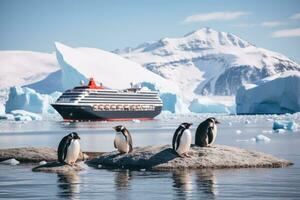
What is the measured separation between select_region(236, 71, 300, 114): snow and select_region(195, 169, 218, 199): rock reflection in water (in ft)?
289

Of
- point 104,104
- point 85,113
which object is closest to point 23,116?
point 85,113

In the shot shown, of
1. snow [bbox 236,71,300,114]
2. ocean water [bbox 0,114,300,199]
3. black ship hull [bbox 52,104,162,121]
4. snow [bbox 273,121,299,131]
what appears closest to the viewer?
ocean water [bbox 0,114,300,199]

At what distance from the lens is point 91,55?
19712cm

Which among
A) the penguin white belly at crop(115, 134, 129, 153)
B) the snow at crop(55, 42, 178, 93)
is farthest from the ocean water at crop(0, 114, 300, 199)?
the snow at crop(55, 42, 178, 93)

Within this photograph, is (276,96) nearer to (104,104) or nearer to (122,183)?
(104,104)


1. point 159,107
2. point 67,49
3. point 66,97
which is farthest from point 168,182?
point 67,49

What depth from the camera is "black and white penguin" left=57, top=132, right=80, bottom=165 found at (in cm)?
2155

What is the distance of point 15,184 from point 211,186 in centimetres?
505

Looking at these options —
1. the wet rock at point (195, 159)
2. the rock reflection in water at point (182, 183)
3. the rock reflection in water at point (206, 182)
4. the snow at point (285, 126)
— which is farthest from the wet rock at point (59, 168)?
the snow at point (285, 126)

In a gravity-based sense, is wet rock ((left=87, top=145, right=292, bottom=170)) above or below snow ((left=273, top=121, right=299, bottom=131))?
below

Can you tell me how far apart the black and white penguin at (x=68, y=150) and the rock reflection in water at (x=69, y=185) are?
118cm

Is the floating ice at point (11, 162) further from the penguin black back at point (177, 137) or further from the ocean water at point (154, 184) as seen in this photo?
the penguin black back at point (177, 137)

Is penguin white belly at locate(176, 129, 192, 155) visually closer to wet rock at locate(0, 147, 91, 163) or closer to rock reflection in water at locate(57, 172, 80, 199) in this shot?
rock reflection in water at locate(57, 172, 80, 199)

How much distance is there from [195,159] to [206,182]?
3930 millimetres
